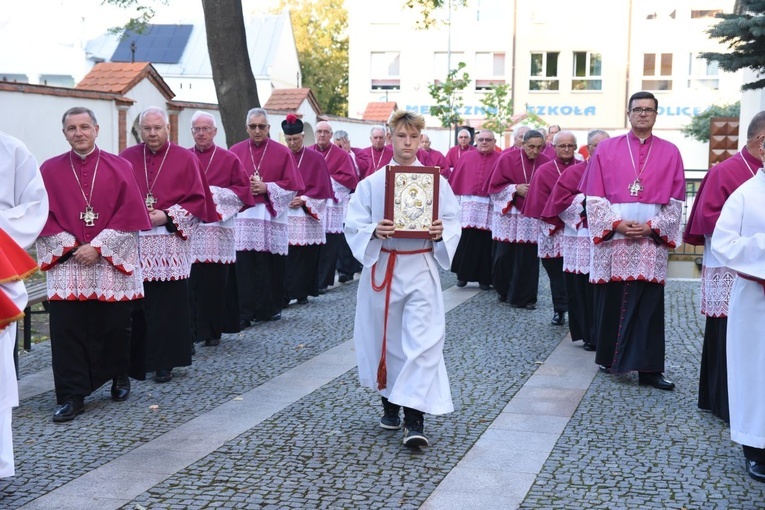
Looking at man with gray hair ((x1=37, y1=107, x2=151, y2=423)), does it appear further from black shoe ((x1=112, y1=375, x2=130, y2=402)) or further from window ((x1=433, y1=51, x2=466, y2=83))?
window ((x1=433, y1=51, x2=466, y2=83))

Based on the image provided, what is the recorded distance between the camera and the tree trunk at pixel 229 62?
554 inches

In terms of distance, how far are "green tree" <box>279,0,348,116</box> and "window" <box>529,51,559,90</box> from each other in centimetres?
1919

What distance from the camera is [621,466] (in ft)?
19.9

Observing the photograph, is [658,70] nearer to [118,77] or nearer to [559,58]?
[559,58]

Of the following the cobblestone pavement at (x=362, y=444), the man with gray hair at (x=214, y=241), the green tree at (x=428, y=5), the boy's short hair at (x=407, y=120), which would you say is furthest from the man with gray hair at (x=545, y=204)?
the green tree at (x=428, y=5)

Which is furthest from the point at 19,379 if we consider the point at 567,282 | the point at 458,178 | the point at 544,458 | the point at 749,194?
the point at 458,178

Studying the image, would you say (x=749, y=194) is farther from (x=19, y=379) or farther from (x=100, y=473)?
(x=19, y=379)

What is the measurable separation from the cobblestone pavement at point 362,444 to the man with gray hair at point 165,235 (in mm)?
307

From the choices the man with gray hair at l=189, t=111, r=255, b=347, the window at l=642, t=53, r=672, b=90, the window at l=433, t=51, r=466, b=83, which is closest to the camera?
the man with gray hair at l=189, t=111, r=255, b=347

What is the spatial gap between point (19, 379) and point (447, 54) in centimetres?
4293

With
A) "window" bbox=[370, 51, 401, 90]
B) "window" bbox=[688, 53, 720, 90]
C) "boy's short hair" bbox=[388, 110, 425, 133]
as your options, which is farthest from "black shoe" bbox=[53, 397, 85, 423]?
"window" bbox=[370, 51, 401, 90]

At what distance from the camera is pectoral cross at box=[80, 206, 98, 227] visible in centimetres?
729

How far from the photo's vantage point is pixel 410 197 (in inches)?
254

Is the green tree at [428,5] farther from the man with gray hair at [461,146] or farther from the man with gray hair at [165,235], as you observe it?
the man with gray hair at [165,235]
